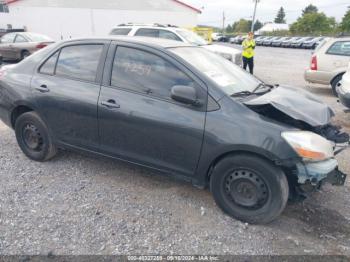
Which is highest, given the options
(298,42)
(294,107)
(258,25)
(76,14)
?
(76,14)

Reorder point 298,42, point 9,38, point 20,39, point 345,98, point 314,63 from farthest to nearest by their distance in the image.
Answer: point 298,42 < point 9,38 < point 20,39 < point 314,63 < point 345,98

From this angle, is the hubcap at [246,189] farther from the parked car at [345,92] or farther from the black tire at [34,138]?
the parked car at [345,92]

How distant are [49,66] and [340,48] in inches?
313

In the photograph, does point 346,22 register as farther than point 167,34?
Yes

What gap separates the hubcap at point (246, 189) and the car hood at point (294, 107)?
2.01ft

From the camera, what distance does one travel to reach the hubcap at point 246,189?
9.20ft

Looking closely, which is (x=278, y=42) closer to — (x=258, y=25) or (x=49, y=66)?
(x=49, y=66)

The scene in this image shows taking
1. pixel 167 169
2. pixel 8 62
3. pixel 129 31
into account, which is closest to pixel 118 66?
pixel 167 169

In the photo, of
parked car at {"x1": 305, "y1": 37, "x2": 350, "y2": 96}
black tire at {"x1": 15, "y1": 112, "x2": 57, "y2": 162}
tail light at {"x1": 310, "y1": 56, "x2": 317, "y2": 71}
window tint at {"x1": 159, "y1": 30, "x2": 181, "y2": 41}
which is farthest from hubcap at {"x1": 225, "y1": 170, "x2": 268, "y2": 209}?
window tint at {"x1": 159, "y1": 30, "x2": 181, "y2": 41}

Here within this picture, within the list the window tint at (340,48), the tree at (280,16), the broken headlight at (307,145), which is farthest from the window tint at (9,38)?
the tree at (280,16)

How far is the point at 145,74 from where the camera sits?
3189 mm

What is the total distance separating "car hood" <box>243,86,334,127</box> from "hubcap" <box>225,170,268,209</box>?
61cm

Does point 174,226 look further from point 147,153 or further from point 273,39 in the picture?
point 273,39

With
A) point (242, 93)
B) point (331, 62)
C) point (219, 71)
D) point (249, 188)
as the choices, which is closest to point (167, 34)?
point (331, 62)
